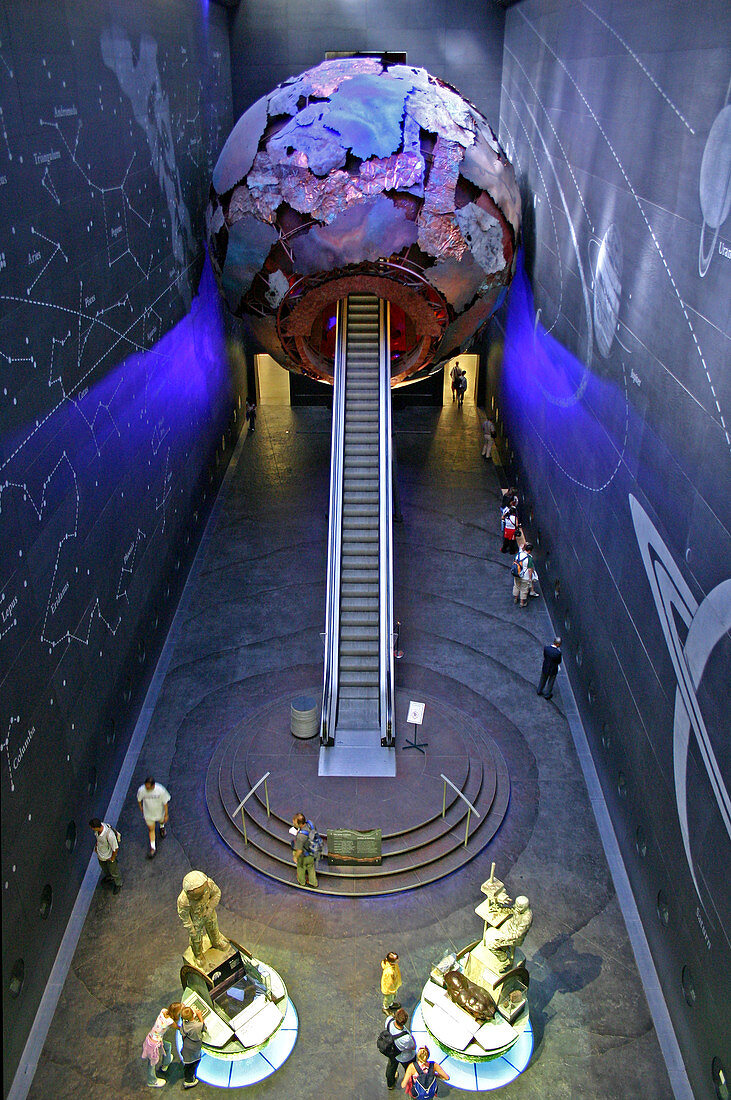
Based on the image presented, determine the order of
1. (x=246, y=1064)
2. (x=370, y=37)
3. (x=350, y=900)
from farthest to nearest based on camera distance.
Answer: (x=370, y=37)
(x=350, y=900)
(x=246, y=1064)

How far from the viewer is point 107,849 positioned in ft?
34.5

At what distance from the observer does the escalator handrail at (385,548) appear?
1312 cm

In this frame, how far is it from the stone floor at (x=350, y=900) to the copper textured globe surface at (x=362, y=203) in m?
4.81

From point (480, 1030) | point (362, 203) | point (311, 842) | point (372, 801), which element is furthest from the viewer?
point (362, 203)

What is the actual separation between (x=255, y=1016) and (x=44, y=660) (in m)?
4.13

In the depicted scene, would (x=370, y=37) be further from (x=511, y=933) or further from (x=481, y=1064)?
(x=481, y=1064)

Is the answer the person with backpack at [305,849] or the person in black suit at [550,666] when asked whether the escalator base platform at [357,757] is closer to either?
the person with backpack at [305,849]

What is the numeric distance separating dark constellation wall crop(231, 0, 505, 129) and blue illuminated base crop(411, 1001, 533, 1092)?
19941 mm

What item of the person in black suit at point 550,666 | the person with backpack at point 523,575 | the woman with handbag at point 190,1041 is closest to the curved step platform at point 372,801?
the person in black suit at point 550,666

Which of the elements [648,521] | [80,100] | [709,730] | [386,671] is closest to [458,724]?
[386,671]

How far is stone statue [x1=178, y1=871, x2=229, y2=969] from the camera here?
898cm

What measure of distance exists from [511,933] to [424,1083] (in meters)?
1.55

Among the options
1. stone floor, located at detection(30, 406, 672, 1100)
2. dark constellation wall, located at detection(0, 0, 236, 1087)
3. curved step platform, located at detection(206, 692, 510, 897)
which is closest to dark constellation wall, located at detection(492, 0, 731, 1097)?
stone floor, located at detection(30, 406, 672, 1100)

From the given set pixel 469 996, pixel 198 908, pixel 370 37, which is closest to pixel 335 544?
pixel 198 908
